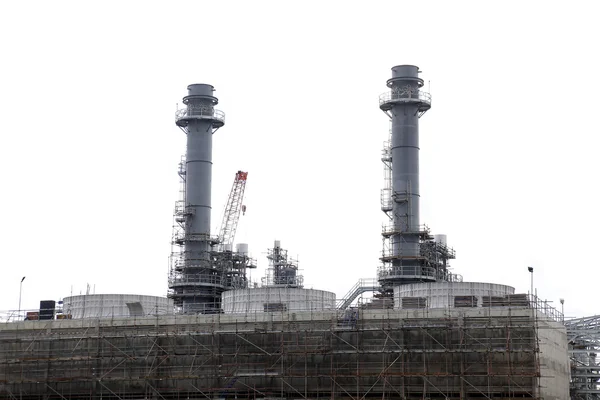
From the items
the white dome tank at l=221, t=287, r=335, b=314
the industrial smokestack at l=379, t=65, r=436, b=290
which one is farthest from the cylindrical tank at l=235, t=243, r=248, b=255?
the white dome tank at l=221, t=287, r=335, b=314

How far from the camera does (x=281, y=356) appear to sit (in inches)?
2640

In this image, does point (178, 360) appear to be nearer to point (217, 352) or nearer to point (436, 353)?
point (217, 352)

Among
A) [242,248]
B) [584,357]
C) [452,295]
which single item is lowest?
[584,357]

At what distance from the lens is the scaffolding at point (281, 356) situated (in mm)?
63812

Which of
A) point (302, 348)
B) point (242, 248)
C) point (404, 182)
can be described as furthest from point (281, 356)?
point (242, 248)

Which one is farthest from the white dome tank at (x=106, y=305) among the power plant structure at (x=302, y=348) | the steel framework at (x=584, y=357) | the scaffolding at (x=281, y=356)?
the steel framework at (x=584, y=357)

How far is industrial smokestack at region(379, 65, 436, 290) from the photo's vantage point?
289ft

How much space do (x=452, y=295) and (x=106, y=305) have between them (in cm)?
Result: 2947

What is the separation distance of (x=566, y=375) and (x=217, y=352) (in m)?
27.7

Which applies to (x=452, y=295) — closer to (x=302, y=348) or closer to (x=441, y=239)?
(x=302, y=348)

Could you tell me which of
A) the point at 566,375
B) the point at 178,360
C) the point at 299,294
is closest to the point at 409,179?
the point at 299,294

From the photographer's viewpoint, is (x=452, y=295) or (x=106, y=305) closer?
(x=452, y=295)

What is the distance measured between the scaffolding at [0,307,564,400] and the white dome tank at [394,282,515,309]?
14.6 ft

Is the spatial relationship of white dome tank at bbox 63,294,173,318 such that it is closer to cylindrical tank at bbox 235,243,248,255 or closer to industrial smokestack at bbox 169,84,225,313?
industrial smokestack at bbox 169,84,225,313
